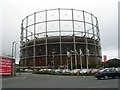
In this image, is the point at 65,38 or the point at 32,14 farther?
the point at 32,14

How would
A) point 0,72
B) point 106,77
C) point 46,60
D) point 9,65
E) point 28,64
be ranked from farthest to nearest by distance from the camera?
point 28,64, point 46,60, point 9,65, point 0,72, point 106,77

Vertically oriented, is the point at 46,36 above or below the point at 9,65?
above


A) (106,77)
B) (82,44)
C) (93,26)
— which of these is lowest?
(106,77)

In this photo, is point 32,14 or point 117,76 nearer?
point 117,76

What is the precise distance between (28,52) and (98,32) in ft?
95.2

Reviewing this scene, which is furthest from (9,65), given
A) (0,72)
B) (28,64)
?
(28,64)

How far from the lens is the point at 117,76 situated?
30.8 m

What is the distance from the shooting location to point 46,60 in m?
88.6

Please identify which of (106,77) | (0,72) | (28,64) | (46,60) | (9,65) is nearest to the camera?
(106,77)

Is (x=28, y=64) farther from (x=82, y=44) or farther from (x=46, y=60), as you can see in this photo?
(x=82, y=44)

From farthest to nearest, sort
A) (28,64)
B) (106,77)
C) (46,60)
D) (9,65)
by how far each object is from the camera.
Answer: (28,64), (46,60), (9,65), (106,77)

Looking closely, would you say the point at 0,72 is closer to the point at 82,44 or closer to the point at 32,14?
the point at 82,44

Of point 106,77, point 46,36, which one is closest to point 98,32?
point 46,36

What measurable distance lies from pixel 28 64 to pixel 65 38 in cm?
1774
